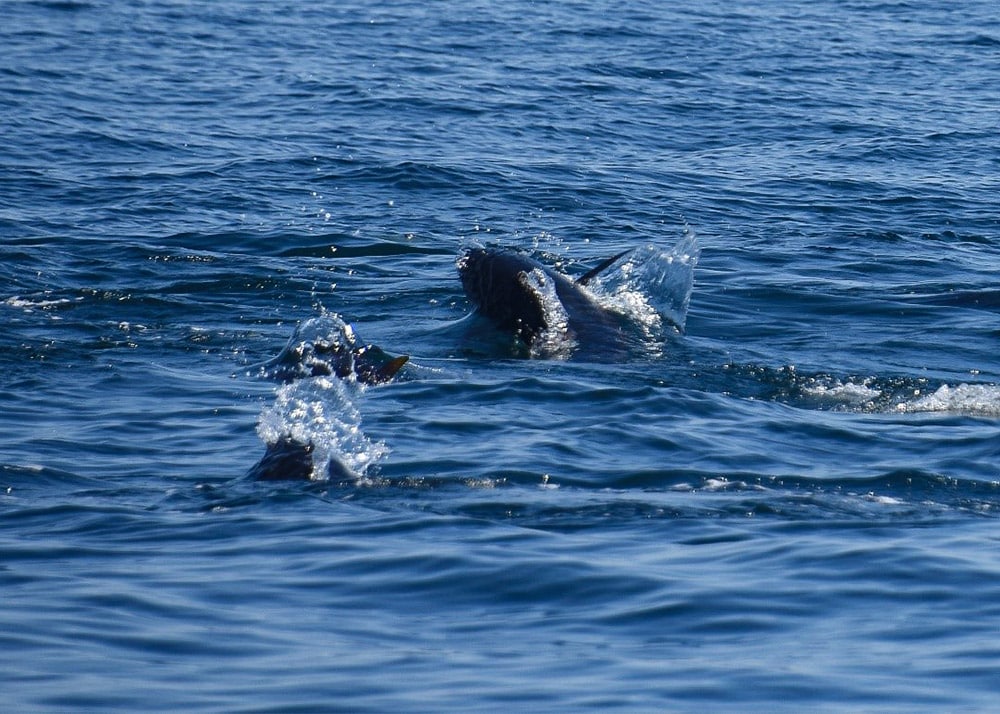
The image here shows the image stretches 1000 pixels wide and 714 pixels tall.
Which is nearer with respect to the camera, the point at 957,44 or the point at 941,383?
the point at 941,383

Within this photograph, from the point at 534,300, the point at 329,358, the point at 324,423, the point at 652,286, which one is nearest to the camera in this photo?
the point at 324,423

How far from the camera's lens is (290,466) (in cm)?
914

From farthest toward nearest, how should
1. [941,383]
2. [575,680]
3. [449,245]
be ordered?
1. [449,245]
2. [941,383]
3. [575,680]

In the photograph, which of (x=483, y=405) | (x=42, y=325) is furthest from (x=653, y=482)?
(x=42, y=325)

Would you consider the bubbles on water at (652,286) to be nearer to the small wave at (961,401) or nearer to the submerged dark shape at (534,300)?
the submerged dark shape at (534,300)

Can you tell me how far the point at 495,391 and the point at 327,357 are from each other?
1.22 metres

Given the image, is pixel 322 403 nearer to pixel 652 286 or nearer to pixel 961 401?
pixel 961 401

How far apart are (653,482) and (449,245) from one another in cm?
825

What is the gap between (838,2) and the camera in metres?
34.2

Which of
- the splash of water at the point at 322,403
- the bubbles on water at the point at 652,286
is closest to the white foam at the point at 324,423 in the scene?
the splash of water at the point at 322,403

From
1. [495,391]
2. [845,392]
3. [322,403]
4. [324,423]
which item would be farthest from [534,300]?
[324,423]

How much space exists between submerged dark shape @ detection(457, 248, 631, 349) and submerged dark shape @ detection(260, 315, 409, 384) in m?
1.05

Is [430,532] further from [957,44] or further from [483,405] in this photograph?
[957,44]

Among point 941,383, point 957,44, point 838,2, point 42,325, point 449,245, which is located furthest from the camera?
point 838,2
